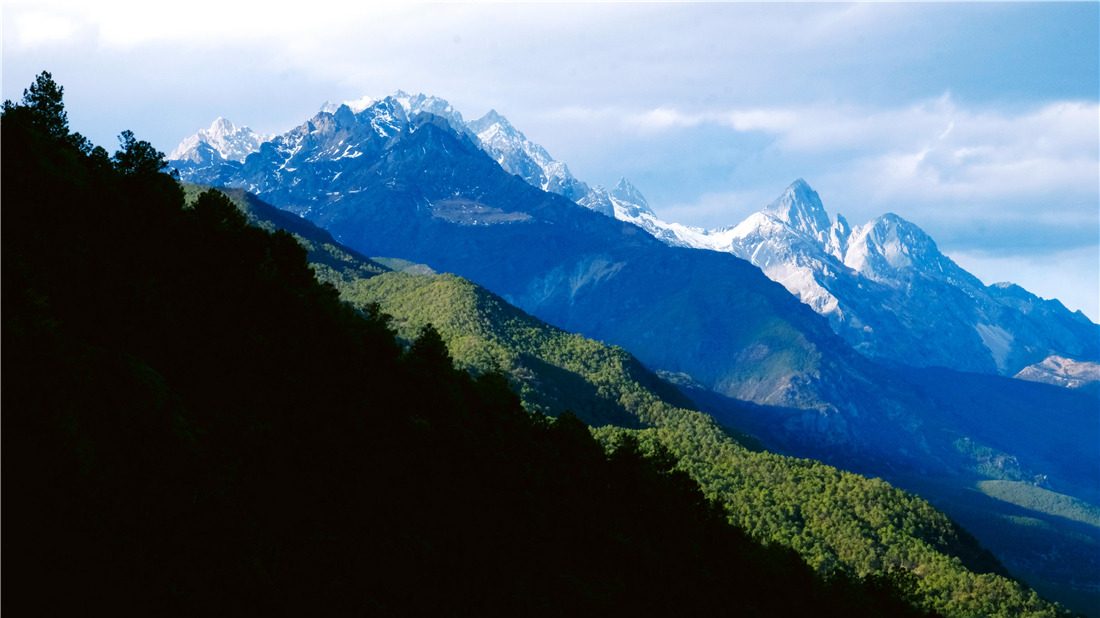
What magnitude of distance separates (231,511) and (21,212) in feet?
67.9

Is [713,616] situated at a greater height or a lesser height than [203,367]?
lesser

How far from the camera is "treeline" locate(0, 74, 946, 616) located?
37.6 meters

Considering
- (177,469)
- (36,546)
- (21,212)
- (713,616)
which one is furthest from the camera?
(713,616)

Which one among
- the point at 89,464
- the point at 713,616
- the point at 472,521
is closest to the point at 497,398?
the point at 472,521

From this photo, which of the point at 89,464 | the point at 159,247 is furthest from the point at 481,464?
the point at 89,464

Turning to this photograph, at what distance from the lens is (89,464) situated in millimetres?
37344

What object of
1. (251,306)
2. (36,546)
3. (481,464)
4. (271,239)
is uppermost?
(271,239)

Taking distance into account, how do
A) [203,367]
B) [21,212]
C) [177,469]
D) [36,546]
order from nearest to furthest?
[36,546] < [177,469] < [21,212] < [203,367]

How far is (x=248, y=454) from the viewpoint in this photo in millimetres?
50062

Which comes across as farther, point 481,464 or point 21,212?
point 481,464

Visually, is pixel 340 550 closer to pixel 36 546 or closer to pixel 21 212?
pixel 36 546

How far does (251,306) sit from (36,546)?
29.5 m

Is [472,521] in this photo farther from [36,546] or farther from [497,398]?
[36,546]

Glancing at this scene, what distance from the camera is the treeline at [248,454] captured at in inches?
1478
